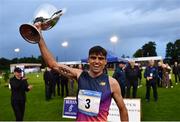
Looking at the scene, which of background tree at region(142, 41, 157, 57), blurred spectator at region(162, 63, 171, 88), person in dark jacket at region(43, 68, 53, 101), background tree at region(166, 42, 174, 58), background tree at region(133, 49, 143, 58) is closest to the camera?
person in dark jacket at region(43, 68, 53, 101)

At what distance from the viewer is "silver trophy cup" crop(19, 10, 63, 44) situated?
17.0 ft

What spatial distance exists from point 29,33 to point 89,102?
3.62 ft

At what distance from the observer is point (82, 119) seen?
534 centimetres

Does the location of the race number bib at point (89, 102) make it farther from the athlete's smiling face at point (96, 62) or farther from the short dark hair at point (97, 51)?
the short dark hair at point (97, 51)

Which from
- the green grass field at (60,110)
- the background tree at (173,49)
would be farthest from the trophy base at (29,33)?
the background tree at (173,49)

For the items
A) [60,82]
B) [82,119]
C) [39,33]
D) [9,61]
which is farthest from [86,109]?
[9,61]

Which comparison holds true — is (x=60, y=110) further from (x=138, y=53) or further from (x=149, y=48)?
(x=138, y=53)

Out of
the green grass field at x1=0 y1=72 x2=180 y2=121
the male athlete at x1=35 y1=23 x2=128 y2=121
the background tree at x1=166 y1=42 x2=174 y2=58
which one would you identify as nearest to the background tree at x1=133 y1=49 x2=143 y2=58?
the background tree at x1=166 y1=42 x2=174 y2=58

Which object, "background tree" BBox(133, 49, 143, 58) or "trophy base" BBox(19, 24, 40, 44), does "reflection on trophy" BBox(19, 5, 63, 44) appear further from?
"background tree" BBox(133, 49, 143, 58)

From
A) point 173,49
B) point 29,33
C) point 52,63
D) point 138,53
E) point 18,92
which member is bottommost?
point 18,92

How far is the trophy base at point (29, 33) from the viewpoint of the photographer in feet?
17.0

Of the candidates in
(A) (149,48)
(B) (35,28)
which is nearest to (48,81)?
(B) (35,28)

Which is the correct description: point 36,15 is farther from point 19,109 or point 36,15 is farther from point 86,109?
point 19,109

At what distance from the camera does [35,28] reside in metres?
5.15
